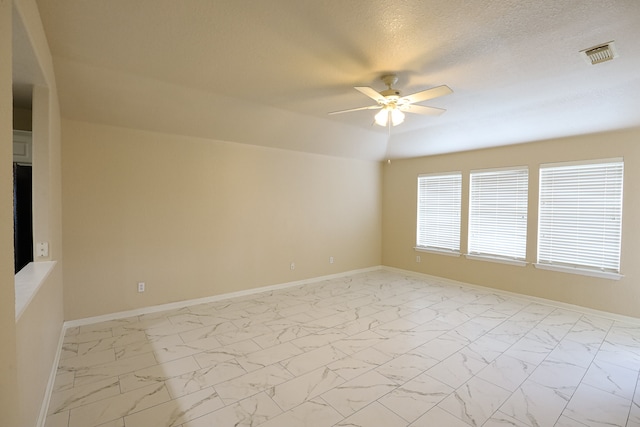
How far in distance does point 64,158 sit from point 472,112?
5139mm

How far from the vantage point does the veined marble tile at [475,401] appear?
212 centimetres

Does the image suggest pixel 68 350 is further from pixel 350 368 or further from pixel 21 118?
pixel 350 368

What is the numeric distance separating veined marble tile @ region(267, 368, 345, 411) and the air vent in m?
3.39

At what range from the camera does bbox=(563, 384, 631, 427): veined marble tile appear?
6.88ft

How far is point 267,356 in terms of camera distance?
2922mm

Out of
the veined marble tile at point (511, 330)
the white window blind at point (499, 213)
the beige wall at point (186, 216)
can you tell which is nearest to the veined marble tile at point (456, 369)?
the veined marble tile at point (511, 330)

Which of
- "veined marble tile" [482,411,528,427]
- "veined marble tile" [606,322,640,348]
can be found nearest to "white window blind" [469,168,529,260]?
"veined marble tile" [606,322,640,348]

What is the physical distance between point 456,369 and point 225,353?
221cm

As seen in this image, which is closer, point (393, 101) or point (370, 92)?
point (370, 92)

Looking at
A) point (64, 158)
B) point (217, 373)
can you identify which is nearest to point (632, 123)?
point (217, 373)

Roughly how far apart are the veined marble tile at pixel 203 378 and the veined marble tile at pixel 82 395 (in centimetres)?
41

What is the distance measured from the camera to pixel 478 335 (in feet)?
11.3

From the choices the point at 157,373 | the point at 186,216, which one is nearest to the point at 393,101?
the point at 186,216

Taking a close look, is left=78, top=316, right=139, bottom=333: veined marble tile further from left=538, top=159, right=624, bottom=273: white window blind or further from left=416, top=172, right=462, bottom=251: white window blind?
left=538, top=159, right=624, bottom=273: white window blind
